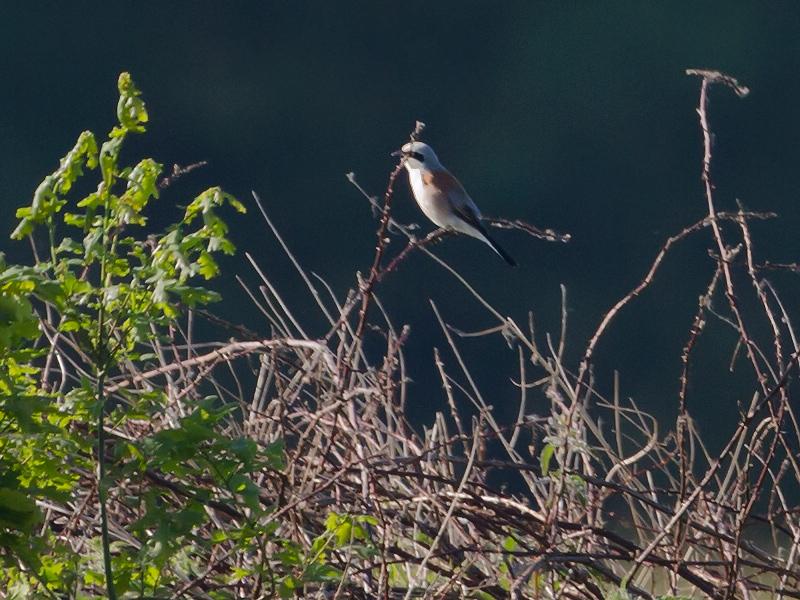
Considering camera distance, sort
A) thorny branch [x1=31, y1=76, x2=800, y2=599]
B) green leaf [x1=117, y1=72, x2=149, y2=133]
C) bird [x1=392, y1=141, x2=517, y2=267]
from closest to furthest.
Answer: green leaf [x1=117, y1=72, x2=149, y2=133]
thorny branch [x1=31, y1=76, x2=800, y2=599]
bird [x1=392, y1=141, x2=517, y2=267]

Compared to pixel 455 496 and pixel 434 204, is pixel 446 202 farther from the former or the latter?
pixel 455 496

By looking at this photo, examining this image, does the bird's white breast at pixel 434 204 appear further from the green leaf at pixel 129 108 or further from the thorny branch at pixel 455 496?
the green leaf at pixel 129 108

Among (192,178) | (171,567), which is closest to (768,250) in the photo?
(192,178)

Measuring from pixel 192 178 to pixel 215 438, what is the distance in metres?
7.89

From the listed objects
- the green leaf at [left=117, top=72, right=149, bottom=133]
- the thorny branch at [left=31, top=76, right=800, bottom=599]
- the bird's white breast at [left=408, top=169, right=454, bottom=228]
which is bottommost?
the bird's white breast at [left=408, top=169, right=454, bottom=228]

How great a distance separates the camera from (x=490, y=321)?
28.7 ft

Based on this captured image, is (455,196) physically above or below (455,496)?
below

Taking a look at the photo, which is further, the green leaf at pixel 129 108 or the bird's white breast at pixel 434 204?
the bird's white breast at pixel 434 204

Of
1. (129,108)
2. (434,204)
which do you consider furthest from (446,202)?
(129,108)

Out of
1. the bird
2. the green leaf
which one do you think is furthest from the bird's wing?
the green leaf

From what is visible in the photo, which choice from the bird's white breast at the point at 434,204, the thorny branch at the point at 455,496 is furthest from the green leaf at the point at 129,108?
the bird's white breast at the point at 434,204

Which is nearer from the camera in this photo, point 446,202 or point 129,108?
point 129,108

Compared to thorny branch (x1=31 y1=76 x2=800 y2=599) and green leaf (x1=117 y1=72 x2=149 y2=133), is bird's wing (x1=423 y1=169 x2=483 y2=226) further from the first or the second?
green leaf (x1=117 y1=72 x2=149 y2=133)

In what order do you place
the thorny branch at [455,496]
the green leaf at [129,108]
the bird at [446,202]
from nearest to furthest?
1. the green leaf at [129,108]
2. the thorny branch at [455,496]
3. the bird at [446,202]
